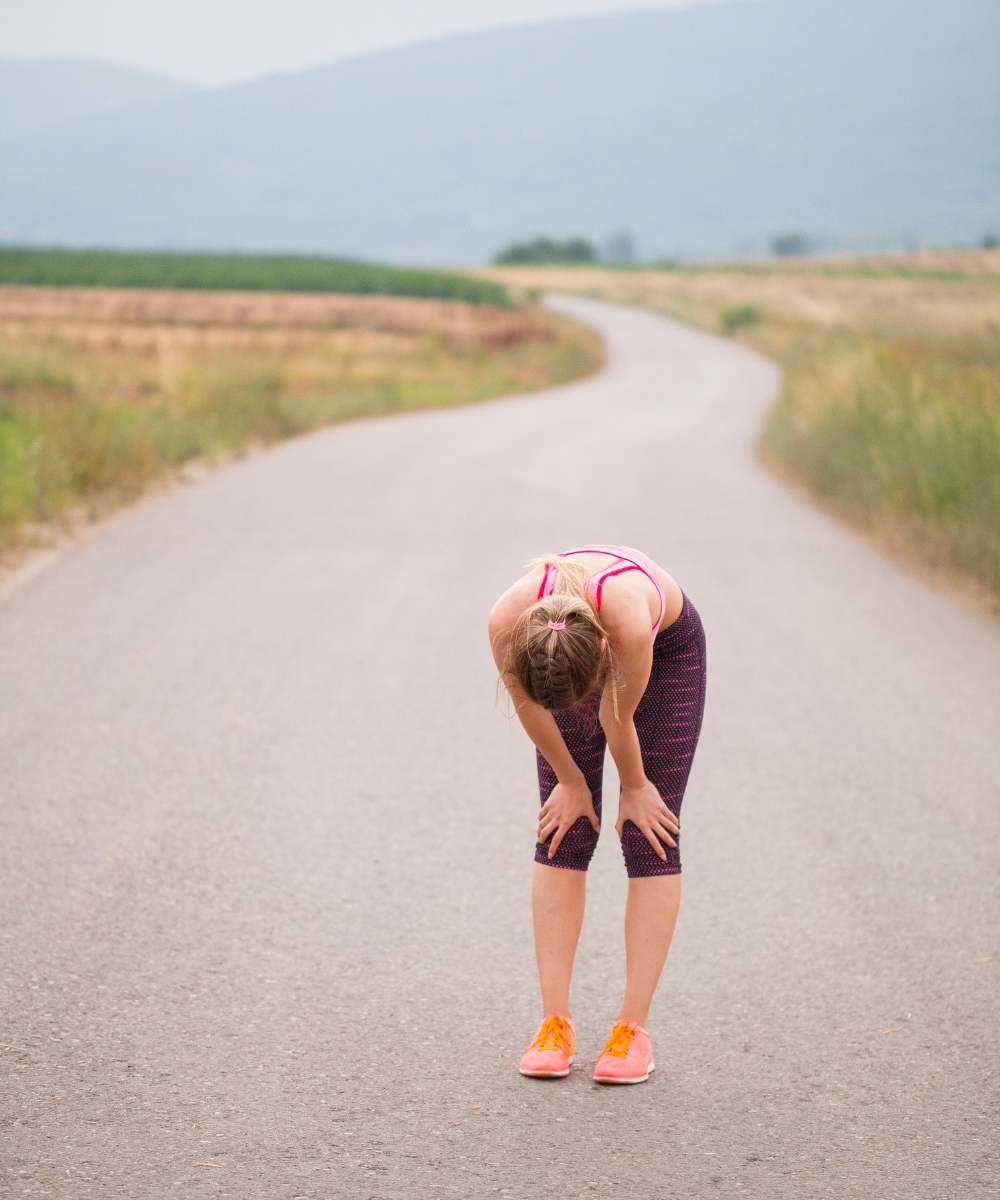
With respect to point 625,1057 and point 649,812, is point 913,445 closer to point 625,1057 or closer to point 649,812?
point 649,812

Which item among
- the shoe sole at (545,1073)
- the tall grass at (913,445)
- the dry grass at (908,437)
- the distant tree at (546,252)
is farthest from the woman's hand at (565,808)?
the distant tree at (546,252)

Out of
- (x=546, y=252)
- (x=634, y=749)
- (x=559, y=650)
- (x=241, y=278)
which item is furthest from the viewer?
(x=546, y=252)

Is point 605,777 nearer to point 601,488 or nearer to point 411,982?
point 411,982

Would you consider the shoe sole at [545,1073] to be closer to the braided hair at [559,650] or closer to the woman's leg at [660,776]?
the woman's leg at [660,776]

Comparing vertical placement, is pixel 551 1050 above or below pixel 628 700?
below

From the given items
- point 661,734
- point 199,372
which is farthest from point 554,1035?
point 199,372

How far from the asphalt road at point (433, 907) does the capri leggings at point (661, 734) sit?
21.8 inches

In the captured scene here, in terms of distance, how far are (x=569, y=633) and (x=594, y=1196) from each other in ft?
3.90

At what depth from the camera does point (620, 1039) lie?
3666mm

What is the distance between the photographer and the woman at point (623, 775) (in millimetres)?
3328

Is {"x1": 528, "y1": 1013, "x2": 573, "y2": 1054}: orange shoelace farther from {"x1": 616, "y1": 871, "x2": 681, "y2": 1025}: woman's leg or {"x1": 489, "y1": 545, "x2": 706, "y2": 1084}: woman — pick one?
{"x1": 616, "y1": 871, "x2": 681, "y2": 1025}: woman's leg

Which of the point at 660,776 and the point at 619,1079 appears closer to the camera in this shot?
the point at 619,1079

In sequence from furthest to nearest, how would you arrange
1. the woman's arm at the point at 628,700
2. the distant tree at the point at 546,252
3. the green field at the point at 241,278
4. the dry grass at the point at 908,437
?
the distant tree at the point at 546,252, the green field at the point at 241,278, the dry grass at the point at 908,437, the woman's arm at the point at 628,700

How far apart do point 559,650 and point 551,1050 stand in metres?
1.15
